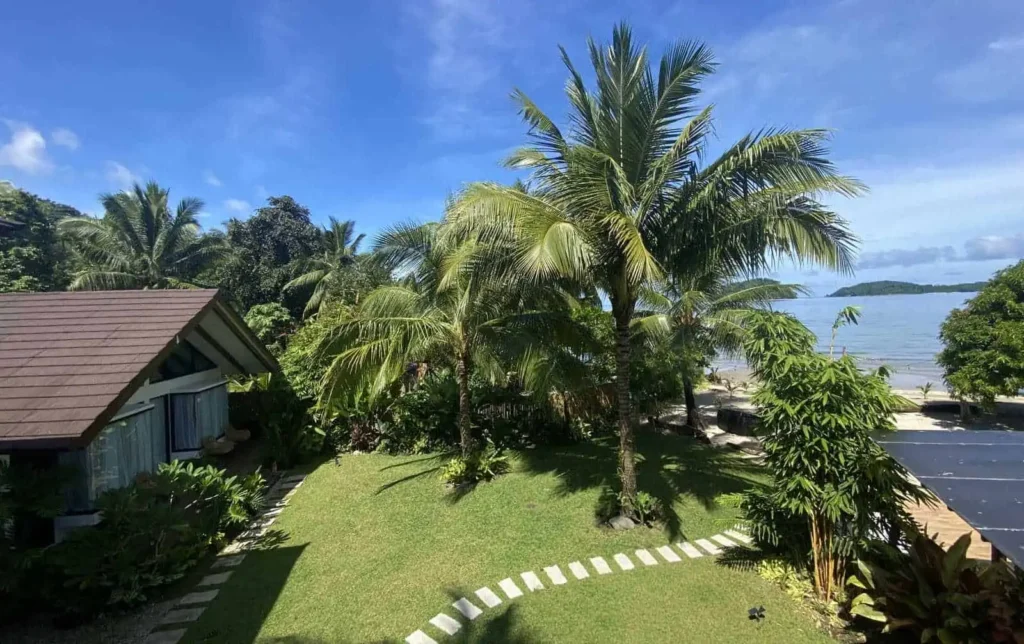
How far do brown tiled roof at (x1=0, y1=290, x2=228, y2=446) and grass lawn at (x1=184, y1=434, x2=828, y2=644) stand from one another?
261cm

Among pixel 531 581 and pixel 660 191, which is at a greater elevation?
pixel 660 191

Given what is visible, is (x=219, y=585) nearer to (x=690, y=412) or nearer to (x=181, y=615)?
(x=181, y=615)

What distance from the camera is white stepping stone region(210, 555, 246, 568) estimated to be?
6664 millimetres

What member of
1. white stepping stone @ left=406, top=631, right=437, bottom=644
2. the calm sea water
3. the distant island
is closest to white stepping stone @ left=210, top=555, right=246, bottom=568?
white stepping stone @ left=406, top=631, right=437, bottom=644

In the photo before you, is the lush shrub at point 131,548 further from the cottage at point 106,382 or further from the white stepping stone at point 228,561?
the cottage at point 106,382

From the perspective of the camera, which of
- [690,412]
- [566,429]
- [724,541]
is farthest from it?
[690,412]

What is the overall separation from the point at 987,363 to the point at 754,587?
15.7m

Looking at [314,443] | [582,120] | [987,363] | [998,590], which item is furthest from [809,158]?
[987,363]

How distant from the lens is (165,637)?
197 inches

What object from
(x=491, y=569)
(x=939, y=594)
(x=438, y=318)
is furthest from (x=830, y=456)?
(x=438, y=318)

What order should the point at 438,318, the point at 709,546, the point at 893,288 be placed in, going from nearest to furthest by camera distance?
the point at 709,546, the point at 438,318, the point at 893,288

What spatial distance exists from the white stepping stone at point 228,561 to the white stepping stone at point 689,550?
20.0ft

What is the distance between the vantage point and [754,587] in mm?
5535

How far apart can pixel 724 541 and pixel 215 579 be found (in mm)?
6786
